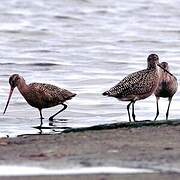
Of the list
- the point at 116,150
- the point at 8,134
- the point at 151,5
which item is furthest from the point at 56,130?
the point at 151,5

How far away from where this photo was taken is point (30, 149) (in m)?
8.70

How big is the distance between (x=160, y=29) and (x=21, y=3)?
6.96m

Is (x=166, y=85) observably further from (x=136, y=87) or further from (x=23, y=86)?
(x=23, y=86)

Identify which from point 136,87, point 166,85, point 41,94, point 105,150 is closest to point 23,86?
point 41,94

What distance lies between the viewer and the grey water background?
48.3 ft

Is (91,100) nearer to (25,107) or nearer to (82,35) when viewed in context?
(25,107)

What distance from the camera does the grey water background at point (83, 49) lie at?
1473 centimetres

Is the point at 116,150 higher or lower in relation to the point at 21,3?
lower

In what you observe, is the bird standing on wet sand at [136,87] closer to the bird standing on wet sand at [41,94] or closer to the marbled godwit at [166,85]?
the marbled godwit at [166,85]

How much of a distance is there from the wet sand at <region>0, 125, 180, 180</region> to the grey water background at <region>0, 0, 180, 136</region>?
2.88m

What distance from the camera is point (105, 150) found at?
8.45 metres

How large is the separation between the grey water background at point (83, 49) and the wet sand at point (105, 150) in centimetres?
288

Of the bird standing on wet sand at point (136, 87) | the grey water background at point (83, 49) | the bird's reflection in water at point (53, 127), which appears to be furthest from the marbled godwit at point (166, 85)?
the bird's reflection in water at point (53, 127)

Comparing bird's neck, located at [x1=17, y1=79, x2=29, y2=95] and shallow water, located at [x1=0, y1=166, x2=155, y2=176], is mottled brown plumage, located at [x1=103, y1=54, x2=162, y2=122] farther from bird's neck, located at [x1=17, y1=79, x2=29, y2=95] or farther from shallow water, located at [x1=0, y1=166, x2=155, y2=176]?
shallow water, located at [x1=0, y1=166, x2=155, y2=176]
